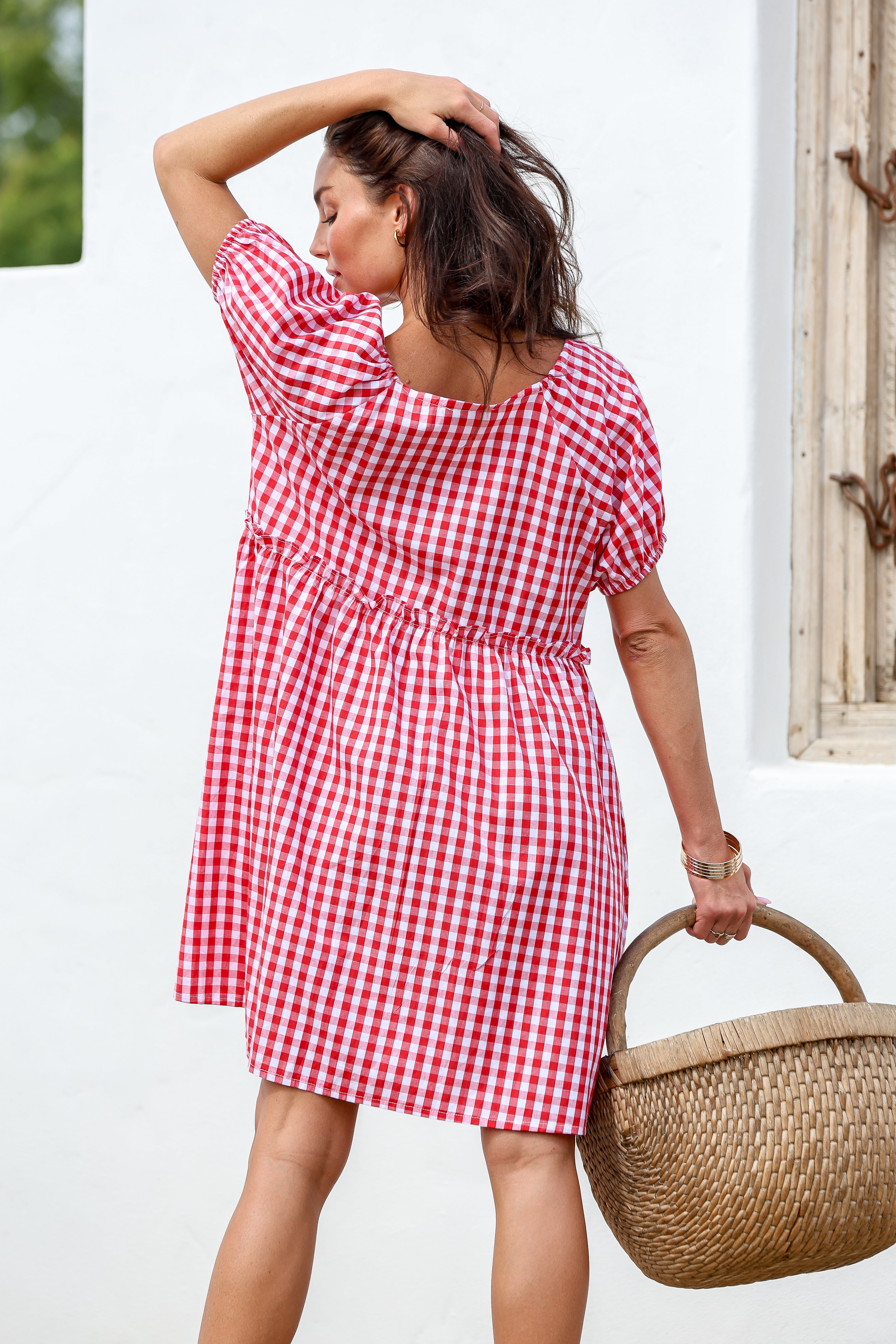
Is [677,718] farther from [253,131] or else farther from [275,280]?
[253,131]

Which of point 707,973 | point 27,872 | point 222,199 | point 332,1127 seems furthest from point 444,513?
point 27,872

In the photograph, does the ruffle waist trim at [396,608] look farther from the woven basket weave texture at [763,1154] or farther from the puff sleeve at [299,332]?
the woven basket weave texture at [763,1154]

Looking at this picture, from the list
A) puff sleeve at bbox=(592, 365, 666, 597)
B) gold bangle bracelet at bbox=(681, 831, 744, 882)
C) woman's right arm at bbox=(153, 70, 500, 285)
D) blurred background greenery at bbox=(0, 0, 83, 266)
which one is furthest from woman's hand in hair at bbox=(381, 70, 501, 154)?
blurred background greenery at bbox=(0, 0, 83, 266)

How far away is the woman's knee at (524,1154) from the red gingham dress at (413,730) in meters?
0.02

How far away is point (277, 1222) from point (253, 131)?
975 mm

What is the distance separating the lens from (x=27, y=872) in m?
2.25

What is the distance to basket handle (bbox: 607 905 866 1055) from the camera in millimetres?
1286

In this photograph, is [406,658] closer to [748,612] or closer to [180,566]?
[748,612]

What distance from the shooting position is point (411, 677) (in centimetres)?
121

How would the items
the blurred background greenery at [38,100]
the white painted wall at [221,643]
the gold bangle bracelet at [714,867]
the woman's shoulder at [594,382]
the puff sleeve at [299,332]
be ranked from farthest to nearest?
the blurred background greenery at [38,100] → the white painted wall at [221,643] → the gold bangle bracelet at [714,867] → the woman's shoulder at [594,382] → the puff sleeve at [299,332]

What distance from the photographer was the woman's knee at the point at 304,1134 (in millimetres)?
1173

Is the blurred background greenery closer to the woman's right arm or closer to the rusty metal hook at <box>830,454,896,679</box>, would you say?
the rusty metal hook at <box>830,454,896,679</box>

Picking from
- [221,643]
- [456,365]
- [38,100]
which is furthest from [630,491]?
[38,100]

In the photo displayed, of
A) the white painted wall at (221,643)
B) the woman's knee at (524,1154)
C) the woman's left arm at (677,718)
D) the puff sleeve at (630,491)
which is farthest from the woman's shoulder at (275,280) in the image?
the white painted wall at (221,643)
